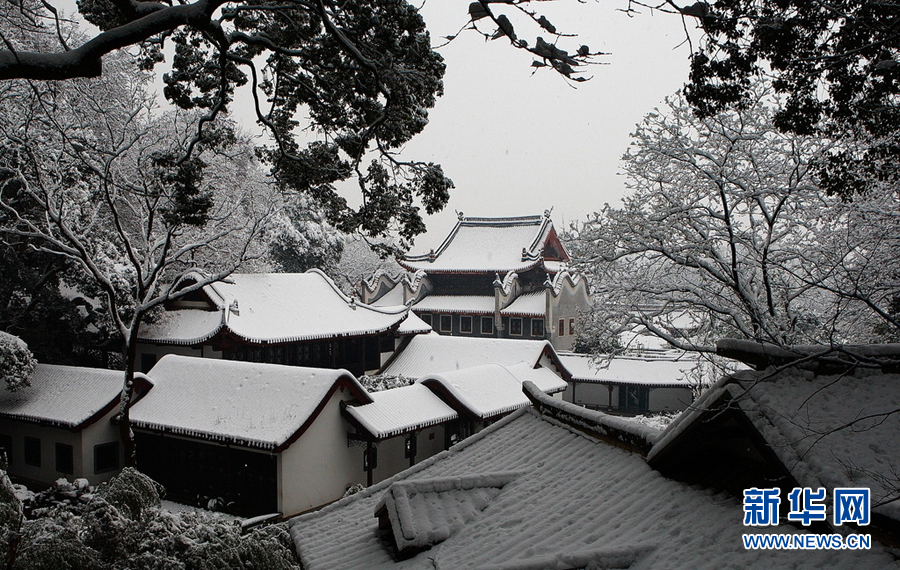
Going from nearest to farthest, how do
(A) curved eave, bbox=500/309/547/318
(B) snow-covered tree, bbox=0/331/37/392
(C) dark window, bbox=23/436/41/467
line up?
(B) snow-covered tree, bbox=0/331/37/392, (C) dark window, bbox=23/436/41/467, (A) curved eave, bbox=500/309/547/318

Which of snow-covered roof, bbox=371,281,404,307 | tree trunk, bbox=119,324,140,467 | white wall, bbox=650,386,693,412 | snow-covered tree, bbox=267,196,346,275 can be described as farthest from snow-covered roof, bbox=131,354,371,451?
snow-covered roof, bbox=371,281,404,307

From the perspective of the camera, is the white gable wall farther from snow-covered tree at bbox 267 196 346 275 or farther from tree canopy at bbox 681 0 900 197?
snow-covered tree at bbox 267 196 346 275

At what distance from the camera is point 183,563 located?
497 cm

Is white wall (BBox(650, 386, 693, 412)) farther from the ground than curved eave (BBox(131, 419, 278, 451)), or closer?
closer

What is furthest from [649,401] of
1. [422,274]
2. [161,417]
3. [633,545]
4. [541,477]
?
[633,545]

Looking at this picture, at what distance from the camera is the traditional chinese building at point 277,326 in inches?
794

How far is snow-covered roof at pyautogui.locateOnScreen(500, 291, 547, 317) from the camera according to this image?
32.2 meters

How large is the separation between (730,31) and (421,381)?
534 inches

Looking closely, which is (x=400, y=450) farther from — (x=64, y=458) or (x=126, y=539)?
(x=126, y=539)

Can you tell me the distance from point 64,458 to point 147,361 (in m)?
5.88

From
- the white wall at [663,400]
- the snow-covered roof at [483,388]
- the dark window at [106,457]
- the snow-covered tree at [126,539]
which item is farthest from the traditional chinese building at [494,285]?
the snow-covered tree at [126,539]

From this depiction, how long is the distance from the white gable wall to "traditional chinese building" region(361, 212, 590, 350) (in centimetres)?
1685

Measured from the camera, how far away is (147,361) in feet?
69.9

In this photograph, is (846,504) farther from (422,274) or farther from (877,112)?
(422,274)
